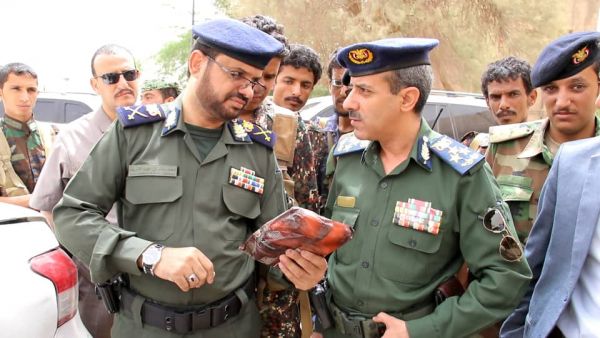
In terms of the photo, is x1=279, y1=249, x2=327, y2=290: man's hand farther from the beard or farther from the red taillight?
A: the red taillight

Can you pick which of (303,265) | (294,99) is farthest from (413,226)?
(294,99)

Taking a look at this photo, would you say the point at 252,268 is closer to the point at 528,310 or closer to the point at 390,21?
the point at 528,310

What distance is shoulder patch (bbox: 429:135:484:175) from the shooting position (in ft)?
6.67

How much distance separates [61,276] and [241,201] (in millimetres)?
724

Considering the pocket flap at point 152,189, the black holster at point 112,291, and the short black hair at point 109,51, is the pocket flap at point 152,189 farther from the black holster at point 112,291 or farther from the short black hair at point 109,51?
the short black hair at point 109,51

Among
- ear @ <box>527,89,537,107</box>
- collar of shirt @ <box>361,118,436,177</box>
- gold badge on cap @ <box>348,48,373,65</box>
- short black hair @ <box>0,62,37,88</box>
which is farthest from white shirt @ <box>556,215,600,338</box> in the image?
short black hair @ <box>0,62,37,88</box>

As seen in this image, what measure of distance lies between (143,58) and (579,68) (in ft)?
86.4

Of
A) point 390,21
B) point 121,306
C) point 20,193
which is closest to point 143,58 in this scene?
point 390,21

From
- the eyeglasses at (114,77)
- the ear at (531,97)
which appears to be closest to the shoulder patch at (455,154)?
the ear at (531,97)

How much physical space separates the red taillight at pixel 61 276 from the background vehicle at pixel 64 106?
8284 mm

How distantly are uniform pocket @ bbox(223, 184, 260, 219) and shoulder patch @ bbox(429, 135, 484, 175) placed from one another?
0.76 m

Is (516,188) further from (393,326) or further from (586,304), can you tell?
(393,326)

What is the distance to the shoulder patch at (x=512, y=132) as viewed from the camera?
2.87 m

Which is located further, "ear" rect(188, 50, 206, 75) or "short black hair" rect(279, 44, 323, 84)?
"short black hair" rect(279, 44, 323, 84)
